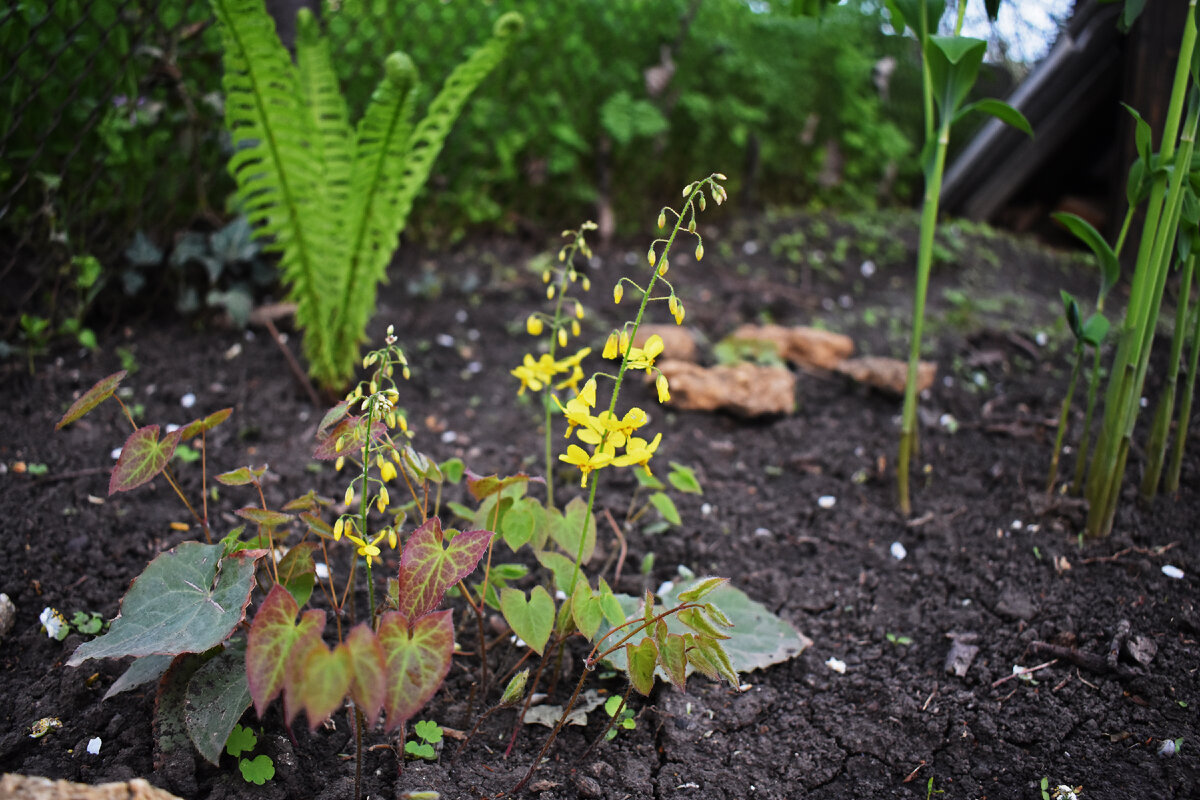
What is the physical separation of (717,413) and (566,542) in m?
1.27

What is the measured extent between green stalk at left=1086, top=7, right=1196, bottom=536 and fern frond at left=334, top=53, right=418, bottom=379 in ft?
5.69

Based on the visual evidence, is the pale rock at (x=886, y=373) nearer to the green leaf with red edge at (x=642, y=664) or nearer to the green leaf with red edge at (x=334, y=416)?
the green leaf with red edge at (x=642, y=664)

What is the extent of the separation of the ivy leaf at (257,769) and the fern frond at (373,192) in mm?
1317

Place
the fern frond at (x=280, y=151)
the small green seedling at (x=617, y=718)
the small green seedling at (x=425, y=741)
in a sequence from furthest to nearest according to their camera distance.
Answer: the fern frond at (x=280, y=151) → the small green seedling at (x=617, y=718) → the small green seedling at (x=425, y=741)

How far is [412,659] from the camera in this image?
956 mm

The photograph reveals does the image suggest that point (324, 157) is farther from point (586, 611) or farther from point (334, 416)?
point (586, 611)

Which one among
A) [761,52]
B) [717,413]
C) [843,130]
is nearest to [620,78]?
[761,52]

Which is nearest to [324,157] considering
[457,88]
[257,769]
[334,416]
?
[457,88]

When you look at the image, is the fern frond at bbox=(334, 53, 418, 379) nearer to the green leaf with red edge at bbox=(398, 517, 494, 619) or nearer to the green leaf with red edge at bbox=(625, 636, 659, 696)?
the green leaf with red edge at bbox=(398, 517, 494, 619)

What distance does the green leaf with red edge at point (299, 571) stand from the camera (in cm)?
126

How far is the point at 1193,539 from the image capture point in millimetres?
1783

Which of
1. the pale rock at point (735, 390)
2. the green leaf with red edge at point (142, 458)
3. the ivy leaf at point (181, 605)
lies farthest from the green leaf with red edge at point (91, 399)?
the pale rock at point (735, 390)

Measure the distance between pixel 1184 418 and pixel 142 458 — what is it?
2203 mm

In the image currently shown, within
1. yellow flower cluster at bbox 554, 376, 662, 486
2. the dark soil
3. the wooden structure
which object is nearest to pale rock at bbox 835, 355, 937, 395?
the dark soil
